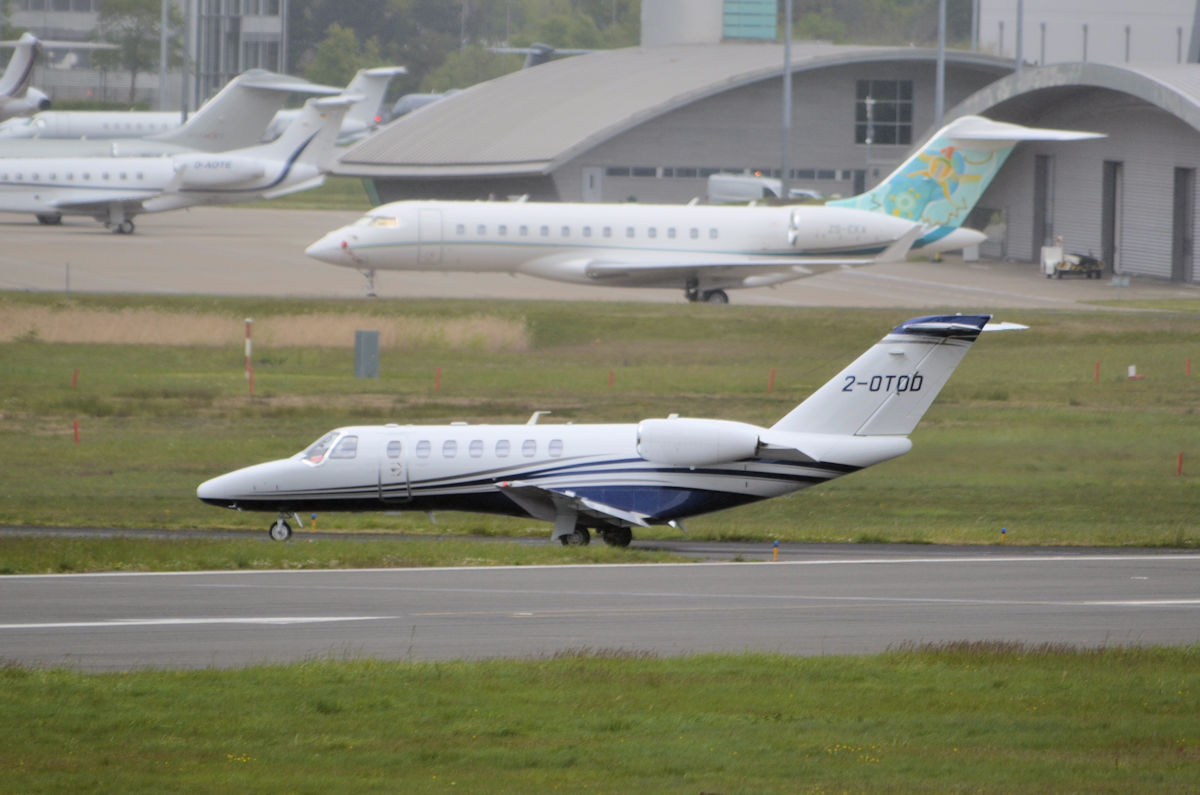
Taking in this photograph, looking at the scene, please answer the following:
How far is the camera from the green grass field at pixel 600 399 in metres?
29.2

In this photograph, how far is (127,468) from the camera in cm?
3309

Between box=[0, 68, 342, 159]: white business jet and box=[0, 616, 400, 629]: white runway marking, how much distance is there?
6838 centimetres

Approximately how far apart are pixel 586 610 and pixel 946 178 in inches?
1538

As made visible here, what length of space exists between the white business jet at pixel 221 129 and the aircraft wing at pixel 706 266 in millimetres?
36019

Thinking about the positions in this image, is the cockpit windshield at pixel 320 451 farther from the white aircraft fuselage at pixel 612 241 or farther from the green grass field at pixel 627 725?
the white aircraft fuselage at pixel 612 241

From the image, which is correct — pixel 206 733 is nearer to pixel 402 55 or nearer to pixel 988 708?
pixel 988 708

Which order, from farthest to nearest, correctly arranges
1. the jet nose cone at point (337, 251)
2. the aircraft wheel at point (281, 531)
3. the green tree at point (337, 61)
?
the green tree at point (337, 61) < the jet nose cone at point (337, 251) < the aircraft wheel at point (281, 531)

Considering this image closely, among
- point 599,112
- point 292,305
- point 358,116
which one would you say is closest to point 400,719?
point 292,305

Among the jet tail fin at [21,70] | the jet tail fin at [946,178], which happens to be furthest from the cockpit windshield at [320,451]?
the jet tail fin at [21,70]

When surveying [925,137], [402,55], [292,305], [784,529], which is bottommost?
[784,529]

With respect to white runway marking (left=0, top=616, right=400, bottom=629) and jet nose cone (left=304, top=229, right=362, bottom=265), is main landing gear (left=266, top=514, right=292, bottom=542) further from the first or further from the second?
jet nose cone (left=304, top=229, right=362, bottom=265)

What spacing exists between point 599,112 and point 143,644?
75904 millimetres

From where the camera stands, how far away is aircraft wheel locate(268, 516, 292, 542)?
26.1 metres

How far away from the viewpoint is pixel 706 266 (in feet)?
174
